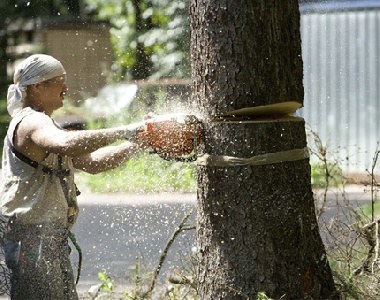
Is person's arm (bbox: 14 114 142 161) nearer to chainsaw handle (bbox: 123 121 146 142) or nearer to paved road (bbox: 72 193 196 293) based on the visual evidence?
chainsaw handle (bbox: 123 121 146 142)

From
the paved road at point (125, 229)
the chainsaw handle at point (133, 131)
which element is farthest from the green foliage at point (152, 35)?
the chainsaw handle at point (133, 131)

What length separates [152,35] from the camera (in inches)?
598

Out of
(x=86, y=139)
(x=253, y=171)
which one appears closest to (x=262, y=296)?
(x=253, y=171)

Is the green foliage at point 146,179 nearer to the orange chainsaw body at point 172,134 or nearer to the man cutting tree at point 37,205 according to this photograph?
the man cutting tree at point 37,205

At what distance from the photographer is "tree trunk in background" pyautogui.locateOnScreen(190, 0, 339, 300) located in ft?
A: 13.0

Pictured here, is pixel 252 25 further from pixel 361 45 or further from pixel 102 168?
pixel 361 45

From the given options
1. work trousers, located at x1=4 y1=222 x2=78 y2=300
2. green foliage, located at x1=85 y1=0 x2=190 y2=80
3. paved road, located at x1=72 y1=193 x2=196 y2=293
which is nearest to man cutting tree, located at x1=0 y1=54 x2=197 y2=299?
work trousers, located at x1=4 y1=222 x2=78 y2=300

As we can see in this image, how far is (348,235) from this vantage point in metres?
5.05

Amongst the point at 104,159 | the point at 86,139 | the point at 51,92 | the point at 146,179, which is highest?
the point at 51,92

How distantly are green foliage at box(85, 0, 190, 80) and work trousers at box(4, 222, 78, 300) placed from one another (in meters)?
10.2

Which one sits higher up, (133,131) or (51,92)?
(51,92)

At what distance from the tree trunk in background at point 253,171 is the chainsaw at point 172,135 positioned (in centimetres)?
7

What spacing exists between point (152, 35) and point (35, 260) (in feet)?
36.6

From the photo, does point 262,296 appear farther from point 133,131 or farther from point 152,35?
point 152,35
